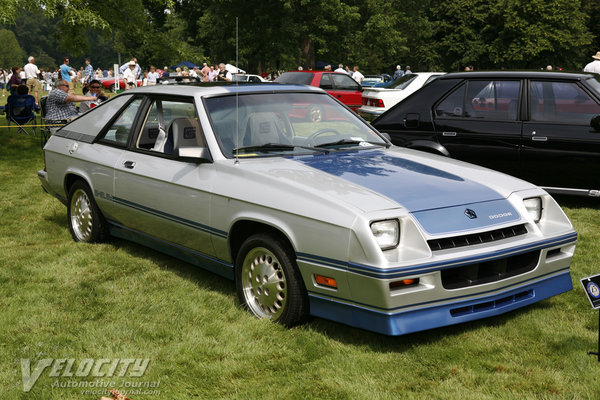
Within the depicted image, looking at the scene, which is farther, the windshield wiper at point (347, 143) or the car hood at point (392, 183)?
the windshield wiper at point (347, 143)

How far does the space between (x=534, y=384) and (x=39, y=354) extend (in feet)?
9.21

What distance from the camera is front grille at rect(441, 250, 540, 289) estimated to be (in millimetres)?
4191

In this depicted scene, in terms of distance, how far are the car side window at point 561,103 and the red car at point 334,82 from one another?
13413mm

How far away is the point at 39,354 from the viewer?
4.30m

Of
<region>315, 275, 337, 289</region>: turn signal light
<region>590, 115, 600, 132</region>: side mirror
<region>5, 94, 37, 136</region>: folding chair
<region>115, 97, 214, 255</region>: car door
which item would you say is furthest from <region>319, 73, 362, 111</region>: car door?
<region>315, 275, 337, 289</region>: turn signal light

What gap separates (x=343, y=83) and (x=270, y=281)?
1800 cm

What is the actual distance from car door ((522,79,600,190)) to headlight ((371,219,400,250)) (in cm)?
468

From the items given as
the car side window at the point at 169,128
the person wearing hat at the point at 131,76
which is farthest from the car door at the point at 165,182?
→ the person wearing hat at the point at 131,76

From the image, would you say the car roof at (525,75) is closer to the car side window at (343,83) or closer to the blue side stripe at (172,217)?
the blue side stripe at (172,217)

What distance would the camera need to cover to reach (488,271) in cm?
433

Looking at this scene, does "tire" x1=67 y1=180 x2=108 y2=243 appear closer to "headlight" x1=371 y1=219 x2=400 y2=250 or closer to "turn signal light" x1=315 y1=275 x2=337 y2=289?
"turn signal light" x1=315 y1=275 x2=337 y2=289

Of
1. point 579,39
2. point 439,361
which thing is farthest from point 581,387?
point 579,39

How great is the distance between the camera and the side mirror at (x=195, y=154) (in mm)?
5211

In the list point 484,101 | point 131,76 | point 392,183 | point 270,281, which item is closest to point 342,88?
point 131,76
